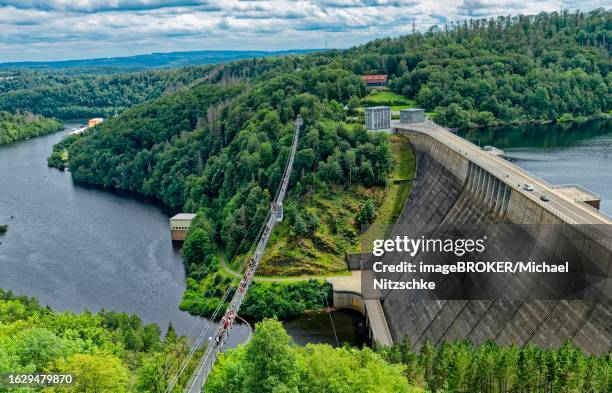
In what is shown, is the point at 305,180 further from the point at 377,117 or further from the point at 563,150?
the point at 563,150

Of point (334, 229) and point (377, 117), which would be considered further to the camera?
point (377, 117)

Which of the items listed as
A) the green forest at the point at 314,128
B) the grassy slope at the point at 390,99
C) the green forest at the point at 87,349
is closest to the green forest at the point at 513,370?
the green forest at the point at 87,349

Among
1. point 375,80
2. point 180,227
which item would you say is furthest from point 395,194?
point 375,80

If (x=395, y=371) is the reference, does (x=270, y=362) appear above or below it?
above

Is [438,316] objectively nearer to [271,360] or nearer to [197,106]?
[271,360]

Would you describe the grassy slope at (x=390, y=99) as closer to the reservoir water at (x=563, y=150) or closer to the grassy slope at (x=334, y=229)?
the reservoir water at (x=563, y=150)
